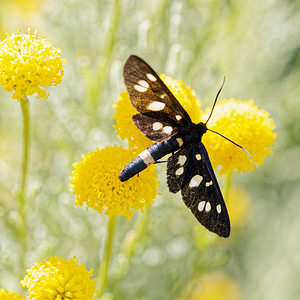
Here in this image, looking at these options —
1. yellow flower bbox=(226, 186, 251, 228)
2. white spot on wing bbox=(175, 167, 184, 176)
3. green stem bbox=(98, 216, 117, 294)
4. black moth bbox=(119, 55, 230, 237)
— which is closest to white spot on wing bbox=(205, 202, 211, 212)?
black moth bbox=(119, 55, 230, 237)

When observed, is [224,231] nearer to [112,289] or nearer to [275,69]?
[112,289]

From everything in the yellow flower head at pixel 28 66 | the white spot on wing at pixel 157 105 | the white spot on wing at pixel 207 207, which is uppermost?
the yellow flower head at pixel 28 66

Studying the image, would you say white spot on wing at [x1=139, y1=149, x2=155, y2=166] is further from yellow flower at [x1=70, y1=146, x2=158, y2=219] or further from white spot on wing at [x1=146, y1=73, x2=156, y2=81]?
white spot on wing at [x1=146, y1=73, x2=156, y2=81]

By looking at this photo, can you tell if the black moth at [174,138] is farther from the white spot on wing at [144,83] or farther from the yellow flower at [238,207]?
the yellow flower at [238,207]

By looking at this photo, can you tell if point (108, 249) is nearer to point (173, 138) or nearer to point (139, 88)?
point (173, 138)

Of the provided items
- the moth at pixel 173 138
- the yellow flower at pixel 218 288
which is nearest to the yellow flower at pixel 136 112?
the moth at pixel 173 138

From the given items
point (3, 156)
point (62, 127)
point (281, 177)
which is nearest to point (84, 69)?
point (62, 127)

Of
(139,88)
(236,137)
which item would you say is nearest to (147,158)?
(139,88)
